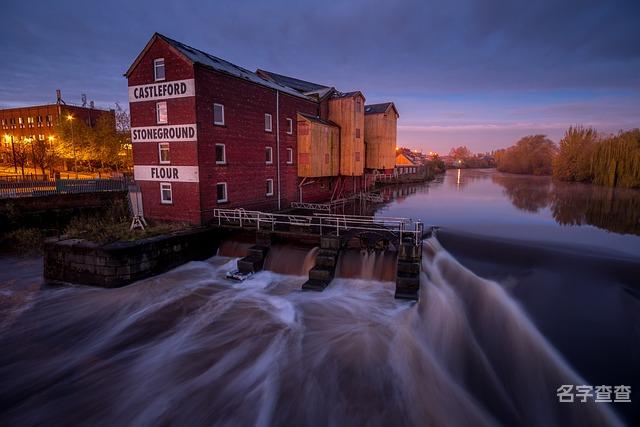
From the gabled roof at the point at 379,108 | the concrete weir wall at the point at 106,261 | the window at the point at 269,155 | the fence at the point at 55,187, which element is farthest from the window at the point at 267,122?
the gabled roof at the point at 379,108

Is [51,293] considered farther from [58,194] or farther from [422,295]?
[422,295]

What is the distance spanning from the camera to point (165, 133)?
1862 centimetres

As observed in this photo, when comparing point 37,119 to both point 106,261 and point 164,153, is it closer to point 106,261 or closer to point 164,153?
point 164,153

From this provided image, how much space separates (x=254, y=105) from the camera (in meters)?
21.8

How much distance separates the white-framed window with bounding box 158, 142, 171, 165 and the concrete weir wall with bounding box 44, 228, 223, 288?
532 cm

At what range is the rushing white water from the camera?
7559 millimetres

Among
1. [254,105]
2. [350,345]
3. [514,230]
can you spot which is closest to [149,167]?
[254,105]

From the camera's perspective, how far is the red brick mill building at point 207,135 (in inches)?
708

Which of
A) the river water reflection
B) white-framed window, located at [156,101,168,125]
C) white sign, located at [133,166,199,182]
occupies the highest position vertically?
white-framed window, located at [156,101,168,125]

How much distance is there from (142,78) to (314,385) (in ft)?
60.3

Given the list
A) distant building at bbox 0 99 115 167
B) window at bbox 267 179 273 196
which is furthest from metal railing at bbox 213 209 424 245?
distant building at bbox 0 99 115 167

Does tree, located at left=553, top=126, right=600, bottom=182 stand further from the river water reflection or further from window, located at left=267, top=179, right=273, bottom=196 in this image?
window, located at left=267, top=179, right=273, bottom=196

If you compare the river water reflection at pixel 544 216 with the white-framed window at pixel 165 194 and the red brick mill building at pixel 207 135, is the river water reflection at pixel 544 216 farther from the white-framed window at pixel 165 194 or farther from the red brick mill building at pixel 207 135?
the white-framed window at pixel 165 194

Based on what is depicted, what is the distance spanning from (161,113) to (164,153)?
2149mm
